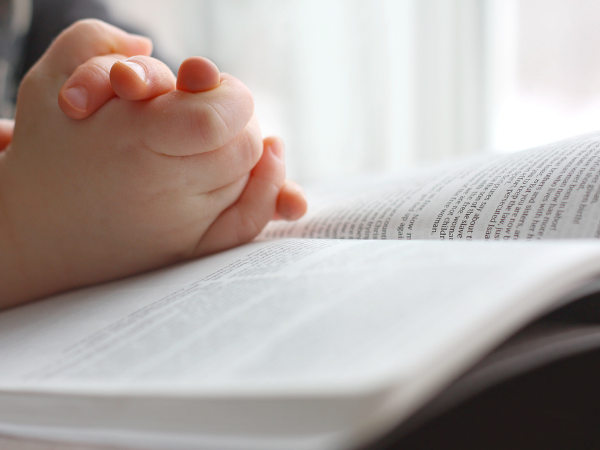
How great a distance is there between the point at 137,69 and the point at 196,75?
4cm

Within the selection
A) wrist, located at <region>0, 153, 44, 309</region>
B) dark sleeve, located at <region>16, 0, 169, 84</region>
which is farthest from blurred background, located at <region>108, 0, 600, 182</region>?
wrist, located at <region>0, 153, 44, 309</region>

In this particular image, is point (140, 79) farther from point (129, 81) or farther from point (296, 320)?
point (296, 320)

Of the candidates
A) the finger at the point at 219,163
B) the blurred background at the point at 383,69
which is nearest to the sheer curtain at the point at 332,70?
the blurred background at the point at 383,69

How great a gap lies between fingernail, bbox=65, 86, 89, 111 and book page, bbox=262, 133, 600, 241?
0.72 ft

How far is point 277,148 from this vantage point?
392 millimetres

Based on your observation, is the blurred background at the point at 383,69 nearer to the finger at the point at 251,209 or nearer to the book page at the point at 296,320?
the finger at the point at 251,209

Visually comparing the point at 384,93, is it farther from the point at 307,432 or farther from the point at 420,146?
the point at 307,432

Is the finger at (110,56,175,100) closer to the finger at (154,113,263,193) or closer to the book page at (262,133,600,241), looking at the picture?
the finger at (154,113,263,193)

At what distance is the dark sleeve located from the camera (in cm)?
88

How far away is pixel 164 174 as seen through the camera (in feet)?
1.01

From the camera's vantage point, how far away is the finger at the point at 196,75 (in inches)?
11.3

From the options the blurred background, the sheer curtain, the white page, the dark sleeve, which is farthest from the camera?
the sheer curtain

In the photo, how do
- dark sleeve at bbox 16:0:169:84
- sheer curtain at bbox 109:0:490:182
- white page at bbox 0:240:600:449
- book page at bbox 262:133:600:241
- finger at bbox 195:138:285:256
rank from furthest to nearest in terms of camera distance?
1. sheer curtain at bbox 109:0:490:182
2. dark sleeve at bbox 16:0:169:84
3. finger at bbox 195:138:285:256
4. book page at bbox 262:133:600:241
5. white page at bbox 0:240:600:449

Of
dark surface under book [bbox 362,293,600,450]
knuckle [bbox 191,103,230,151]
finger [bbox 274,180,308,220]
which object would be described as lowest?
dark surface under book [bbox 362,293,600,450]
